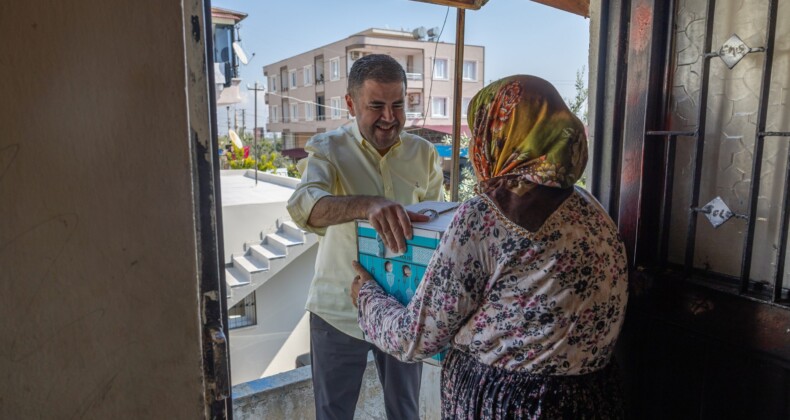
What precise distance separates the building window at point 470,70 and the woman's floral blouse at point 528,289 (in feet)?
89.1

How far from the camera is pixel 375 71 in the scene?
2053 millimetres

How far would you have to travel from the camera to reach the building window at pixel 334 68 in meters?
26.1

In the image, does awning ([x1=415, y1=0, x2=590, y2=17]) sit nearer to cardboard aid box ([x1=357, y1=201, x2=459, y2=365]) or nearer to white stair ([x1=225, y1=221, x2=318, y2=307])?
cardboard aid box ([x1=357, y1=201, x2=459, y2=365])

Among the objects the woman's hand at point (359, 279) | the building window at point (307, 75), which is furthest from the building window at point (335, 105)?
the woman's hand at point (359, 279)

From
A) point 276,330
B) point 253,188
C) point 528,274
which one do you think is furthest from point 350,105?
point 253,188

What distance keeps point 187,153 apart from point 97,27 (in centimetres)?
24

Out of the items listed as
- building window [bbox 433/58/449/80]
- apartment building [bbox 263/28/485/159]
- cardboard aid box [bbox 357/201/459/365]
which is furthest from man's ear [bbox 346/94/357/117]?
building window [bbox 433/58/449/80]

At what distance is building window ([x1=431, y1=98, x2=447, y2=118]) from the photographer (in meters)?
27.7

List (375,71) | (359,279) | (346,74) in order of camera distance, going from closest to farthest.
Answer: (359,279), (375,71), (346,74)

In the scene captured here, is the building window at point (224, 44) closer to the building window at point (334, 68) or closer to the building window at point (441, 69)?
the building window at point (334, 68)

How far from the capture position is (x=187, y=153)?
36.4 inches

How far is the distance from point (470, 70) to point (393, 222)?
27.8 m

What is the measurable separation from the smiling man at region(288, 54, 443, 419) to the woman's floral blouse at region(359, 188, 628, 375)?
2.46 ft

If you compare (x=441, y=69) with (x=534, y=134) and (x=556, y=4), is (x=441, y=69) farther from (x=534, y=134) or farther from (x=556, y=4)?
(x=534, y=134)
